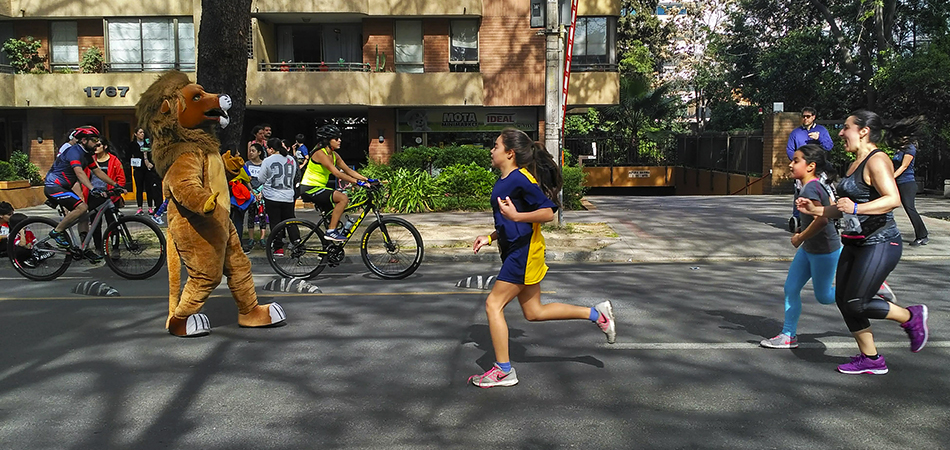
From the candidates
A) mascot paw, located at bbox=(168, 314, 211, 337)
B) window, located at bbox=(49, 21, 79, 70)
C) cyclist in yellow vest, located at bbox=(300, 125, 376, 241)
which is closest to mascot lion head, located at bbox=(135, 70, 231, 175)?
mascot paw, located at bbox=(168, 314, 211, 337)

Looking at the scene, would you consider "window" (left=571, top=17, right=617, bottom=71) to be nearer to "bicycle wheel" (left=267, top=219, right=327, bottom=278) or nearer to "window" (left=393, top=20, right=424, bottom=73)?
"window" (left=393, top=20, right=424, bottom=73)

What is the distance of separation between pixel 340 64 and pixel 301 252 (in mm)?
16241

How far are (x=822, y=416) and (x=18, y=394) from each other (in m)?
4.84

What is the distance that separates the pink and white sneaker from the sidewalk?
20.3 feet

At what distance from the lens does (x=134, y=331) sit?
6.82 metres

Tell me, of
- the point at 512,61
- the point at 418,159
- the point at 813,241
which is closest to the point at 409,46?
the point at 512,61

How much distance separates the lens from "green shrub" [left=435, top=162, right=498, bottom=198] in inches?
698

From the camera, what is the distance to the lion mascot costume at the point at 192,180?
6547mm

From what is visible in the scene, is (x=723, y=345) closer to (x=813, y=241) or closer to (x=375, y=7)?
(x=813, y=241)

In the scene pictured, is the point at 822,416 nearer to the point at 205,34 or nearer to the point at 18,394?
the point at 18,394

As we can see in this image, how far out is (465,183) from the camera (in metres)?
17.8

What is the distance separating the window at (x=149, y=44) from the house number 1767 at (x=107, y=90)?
0.91 metres

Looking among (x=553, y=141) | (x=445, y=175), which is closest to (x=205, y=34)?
(x=553, y=141)

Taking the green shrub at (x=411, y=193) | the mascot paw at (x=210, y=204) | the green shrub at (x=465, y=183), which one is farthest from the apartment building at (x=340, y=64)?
the mascot paw at (x=210, y=204)
